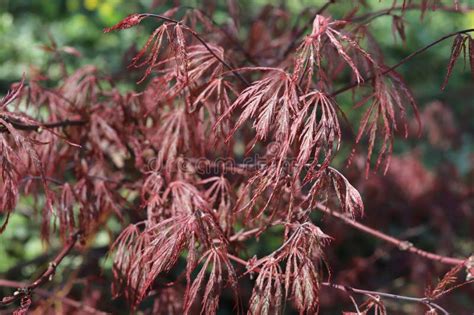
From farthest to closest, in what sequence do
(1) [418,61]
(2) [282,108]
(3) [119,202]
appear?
1. (1) [418,61]
2. (3) [119,202]
3. (2) [282,108]

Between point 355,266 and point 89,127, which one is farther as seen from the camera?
point 355,266

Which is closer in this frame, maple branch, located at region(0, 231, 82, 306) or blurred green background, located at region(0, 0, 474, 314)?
maple branch, located at region(0, 231, 82, 306)

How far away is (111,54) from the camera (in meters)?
3.57

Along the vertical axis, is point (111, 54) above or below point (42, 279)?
above

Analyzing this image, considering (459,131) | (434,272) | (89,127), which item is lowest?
(434,272)

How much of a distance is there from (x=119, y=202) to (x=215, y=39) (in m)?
0.71

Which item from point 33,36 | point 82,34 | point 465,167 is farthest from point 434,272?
point 33,36

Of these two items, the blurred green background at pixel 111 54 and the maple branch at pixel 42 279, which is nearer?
the maple branch at pixel 42 279

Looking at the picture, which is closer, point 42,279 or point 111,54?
point 42,279

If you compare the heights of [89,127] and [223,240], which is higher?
[89,127]

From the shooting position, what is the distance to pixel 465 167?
384 centimetres

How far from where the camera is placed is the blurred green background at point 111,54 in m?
3.18

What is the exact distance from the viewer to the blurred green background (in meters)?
3.18

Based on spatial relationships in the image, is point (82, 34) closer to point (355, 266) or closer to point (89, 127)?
point (89, 127)
